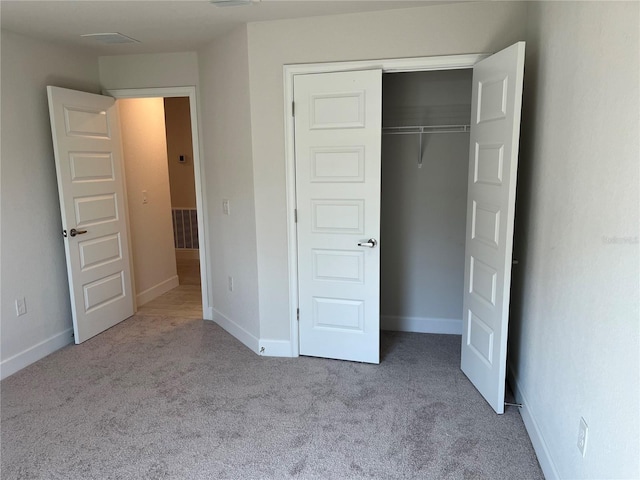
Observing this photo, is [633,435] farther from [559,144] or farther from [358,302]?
[358,302]

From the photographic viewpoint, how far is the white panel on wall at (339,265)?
3246 mm

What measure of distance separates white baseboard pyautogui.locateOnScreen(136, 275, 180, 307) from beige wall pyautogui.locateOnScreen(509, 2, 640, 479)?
12.3 ft

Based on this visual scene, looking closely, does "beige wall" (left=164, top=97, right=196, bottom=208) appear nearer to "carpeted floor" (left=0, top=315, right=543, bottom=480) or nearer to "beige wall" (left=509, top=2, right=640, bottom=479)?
"carpeted floor" (left=0, top=315, right=543, bottom=480)

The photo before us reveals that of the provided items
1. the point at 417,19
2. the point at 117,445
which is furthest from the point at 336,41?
the point at 117,445

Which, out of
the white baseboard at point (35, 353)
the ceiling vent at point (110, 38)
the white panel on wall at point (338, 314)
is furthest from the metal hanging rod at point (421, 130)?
the white baseboard at point (35, 353)

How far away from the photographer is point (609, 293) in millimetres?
1503

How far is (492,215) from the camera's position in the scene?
8.57 ft

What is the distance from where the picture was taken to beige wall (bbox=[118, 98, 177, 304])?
459 cm

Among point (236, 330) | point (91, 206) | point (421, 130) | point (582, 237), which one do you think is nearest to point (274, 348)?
point (236, 330)

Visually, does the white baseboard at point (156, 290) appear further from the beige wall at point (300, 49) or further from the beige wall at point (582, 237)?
the beige wall at point (582, 237)

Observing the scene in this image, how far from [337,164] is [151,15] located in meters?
1.52

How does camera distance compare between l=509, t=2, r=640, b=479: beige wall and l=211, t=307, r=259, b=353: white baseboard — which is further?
l=211, t=307, r=259, b=353: white baseboard

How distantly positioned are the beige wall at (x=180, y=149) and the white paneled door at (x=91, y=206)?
272cm

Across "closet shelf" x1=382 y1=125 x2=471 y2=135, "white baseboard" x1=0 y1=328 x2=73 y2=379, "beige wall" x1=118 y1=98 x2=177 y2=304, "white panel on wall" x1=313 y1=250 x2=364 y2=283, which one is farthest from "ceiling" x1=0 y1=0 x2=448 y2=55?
"white baseboard" x1=0 y1=328 x2=73 y2=379
